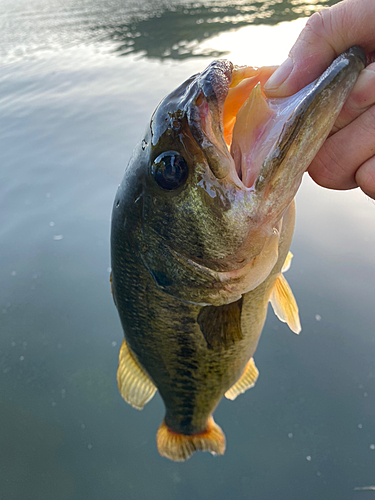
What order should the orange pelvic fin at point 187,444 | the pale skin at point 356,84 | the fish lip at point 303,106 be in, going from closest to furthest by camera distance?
the fish lip at point 303,106
the pale skin at point 356,84
the orange pelvic fin at point 187,444

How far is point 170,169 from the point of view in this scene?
3.80 feet

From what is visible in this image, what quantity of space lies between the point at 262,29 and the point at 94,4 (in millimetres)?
9400

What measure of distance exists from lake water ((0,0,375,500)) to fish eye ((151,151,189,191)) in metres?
2.01

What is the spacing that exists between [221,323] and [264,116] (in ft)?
2.63

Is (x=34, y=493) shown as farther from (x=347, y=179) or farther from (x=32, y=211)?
(x=32, y=211)

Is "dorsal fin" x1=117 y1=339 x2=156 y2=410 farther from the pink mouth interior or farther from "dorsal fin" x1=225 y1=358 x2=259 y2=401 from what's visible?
the pink mouth interior

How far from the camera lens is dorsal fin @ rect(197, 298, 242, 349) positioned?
4.74 feet

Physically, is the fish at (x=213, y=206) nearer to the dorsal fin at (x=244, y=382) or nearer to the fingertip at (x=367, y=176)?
the fingertip at (x=367, y=176)

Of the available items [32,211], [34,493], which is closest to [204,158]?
[34,493]

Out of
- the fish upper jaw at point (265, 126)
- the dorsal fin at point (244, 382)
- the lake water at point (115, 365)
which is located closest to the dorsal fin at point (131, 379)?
the dorsal fin at point (244, 382)

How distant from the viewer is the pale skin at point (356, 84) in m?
1.06

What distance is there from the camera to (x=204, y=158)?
110cm

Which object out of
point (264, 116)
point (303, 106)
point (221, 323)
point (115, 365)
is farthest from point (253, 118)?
point (115, 365)

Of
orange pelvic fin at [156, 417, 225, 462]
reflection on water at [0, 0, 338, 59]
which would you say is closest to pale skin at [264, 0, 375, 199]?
orange pelvic fin at [156, 417, 225, 462]
